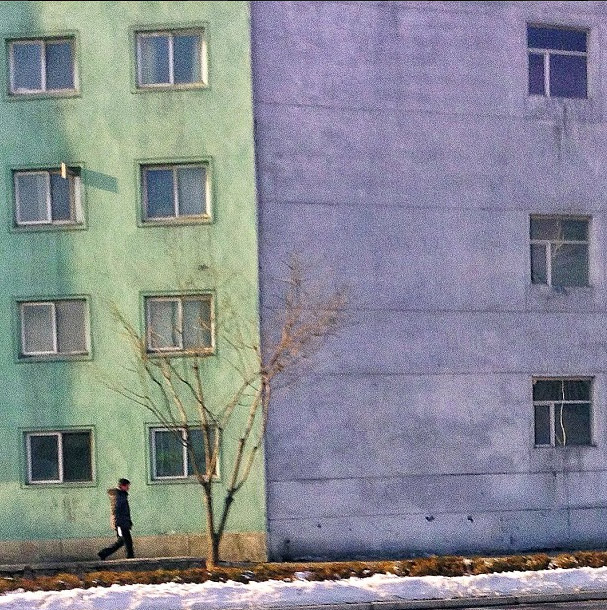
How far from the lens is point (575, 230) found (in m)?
22.9

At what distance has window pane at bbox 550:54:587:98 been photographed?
22.9m

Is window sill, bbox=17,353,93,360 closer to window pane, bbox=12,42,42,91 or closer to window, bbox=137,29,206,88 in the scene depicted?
window pane, bbox=12,42,42,91

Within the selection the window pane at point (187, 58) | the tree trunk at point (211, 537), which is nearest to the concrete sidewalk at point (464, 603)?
the tree trunk at point (211, 537)

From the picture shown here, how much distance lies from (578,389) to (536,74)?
6872mm

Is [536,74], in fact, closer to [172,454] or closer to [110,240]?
[110,240]

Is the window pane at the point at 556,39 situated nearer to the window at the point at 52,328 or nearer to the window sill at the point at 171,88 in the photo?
the window sill at the point at 171,88

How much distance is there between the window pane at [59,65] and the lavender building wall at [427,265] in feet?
12.5

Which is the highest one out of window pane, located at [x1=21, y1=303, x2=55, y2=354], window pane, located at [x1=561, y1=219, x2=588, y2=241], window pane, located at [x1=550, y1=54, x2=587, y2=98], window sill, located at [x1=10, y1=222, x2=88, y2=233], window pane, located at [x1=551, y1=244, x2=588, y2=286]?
window pane, located at [x1=550, y1=54, x2=587, y2=98]

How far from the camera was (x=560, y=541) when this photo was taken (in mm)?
22109

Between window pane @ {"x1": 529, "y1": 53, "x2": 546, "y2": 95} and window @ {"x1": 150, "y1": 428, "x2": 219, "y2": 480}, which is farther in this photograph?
window pane @ {"x1": 529, "y1": 53, "x2": 546, "y2": 95}

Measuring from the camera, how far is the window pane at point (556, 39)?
74.7ft

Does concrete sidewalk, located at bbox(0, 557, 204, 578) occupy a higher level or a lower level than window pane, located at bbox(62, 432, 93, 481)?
lower

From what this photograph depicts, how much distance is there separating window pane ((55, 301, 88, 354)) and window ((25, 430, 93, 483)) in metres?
1.72

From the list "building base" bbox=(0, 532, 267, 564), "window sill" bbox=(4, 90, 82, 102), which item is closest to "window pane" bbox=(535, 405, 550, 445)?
"building base" bbox=(0, 532, 267, 564)
